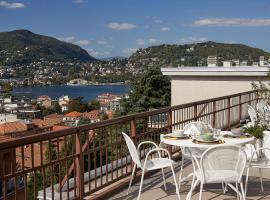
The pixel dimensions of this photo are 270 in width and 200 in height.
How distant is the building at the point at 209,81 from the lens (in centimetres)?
1694

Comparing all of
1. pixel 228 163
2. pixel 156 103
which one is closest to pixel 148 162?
pixel 228 163

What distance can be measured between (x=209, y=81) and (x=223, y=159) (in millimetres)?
14813

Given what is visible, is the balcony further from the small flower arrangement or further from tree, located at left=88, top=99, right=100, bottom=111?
tree, located at left=88, top=99, right=100, bottom=111

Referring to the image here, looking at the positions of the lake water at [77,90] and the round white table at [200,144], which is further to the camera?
the lake water at [77,90]

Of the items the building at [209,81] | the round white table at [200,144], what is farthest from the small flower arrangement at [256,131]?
the building at [209,81]

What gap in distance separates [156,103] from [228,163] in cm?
3284

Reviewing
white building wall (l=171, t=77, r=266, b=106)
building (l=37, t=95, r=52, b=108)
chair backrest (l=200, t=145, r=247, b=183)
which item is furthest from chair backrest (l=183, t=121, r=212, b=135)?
building (l=37, t=95, r=52, b=108)

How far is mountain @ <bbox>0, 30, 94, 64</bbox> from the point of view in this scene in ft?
403

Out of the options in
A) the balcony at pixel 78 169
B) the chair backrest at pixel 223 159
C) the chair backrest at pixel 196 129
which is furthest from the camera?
the chair backrest at pixel 196 129

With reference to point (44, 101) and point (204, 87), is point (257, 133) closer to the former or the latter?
point (204, 87)

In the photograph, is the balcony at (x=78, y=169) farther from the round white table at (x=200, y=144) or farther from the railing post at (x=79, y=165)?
the round white table at (x=200, y=144)

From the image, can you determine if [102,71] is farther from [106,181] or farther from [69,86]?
[106,181]

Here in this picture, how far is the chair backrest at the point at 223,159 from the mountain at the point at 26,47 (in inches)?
4746

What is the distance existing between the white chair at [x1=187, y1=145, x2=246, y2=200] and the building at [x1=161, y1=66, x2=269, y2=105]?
11719 mm
